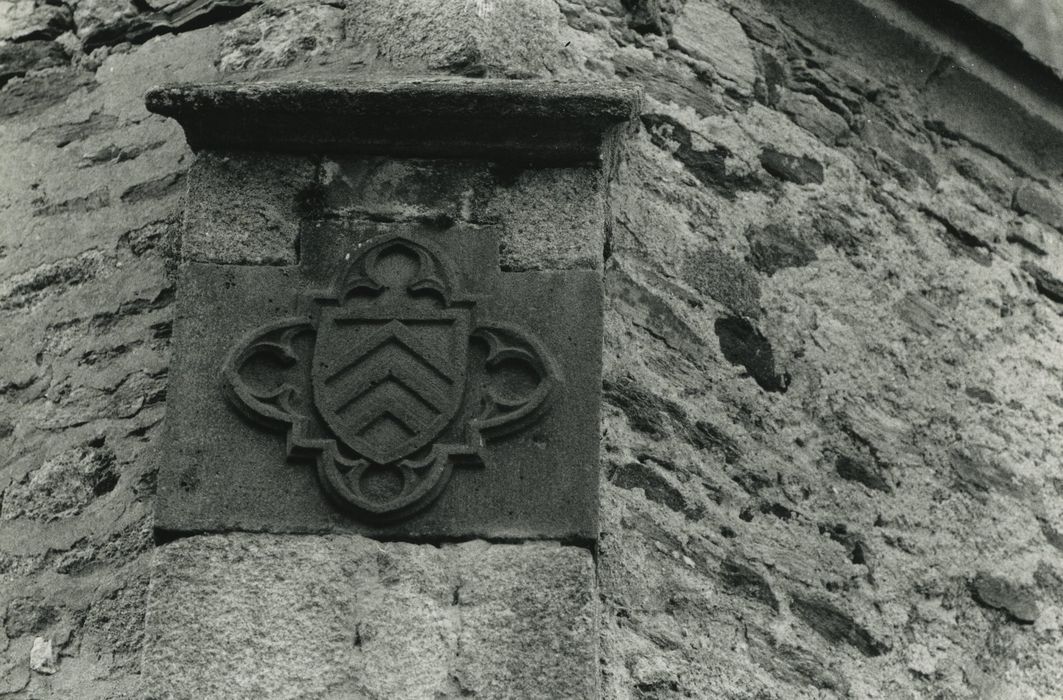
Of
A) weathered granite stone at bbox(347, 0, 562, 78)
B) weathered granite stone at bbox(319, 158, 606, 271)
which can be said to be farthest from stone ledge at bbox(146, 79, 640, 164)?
weathered granite stone at bbox(347, 0, 562, 78)

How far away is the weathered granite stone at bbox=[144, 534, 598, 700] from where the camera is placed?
9.55 feet

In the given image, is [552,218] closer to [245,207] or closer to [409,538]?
[245,207]

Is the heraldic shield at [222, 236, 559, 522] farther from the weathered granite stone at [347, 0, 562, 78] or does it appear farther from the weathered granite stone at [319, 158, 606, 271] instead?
the weathered granite stone at [347, 0, 562, 78]

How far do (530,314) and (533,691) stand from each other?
76cm

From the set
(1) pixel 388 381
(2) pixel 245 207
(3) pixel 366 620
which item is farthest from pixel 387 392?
(2) pixel 245 207

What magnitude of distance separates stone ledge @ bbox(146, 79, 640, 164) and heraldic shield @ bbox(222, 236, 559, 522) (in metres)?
0.27

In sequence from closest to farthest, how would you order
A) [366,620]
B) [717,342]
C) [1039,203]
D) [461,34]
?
[366,620], [461,34], [717,342], [1039,203]

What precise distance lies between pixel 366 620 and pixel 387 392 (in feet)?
1.45

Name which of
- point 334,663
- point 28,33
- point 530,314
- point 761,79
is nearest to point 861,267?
point 761,79

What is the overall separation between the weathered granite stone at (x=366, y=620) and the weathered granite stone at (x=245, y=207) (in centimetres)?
62

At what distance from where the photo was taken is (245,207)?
3395 millimetres

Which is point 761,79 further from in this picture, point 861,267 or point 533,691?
point 533,691

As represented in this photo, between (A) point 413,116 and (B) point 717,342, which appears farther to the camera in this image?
(B) point 717,342

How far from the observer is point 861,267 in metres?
4.13
